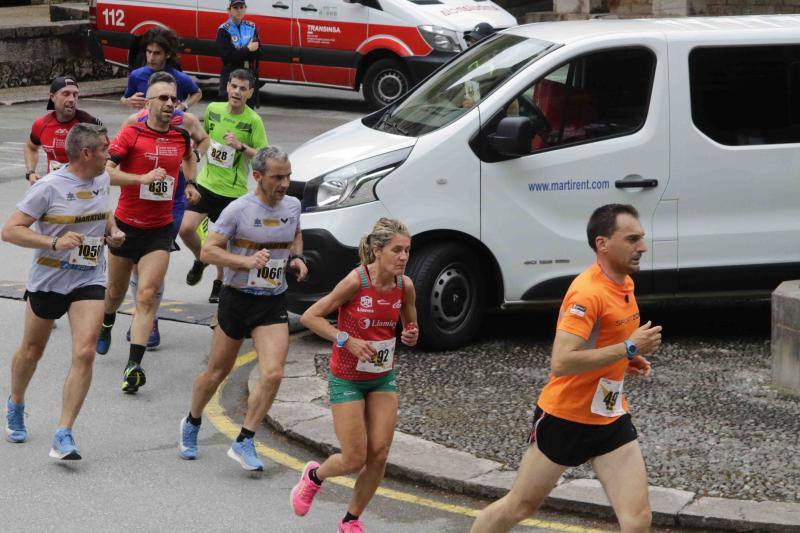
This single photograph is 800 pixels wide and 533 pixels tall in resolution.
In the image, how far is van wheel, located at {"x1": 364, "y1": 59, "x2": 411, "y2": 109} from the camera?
19.5 metres

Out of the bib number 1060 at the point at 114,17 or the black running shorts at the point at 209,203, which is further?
the bib number 1060 at the point at 114,17

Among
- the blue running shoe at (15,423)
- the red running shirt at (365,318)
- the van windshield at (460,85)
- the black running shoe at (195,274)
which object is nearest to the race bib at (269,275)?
the red running shirt at (365,318)

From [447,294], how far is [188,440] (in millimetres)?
2404

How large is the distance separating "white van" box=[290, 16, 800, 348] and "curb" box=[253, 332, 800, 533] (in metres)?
1.37

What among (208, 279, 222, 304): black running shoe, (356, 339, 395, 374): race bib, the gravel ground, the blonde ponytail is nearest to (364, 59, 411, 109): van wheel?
(208, 279, 222, 304): black running shoe

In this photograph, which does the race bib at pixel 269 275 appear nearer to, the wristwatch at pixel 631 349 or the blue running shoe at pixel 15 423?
the blue running shoe at pixel 15 423

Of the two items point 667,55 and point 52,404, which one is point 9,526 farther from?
point 667,55

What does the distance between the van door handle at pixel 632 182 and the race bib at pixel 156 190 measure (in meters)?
2.91

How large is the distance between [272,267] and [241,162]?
10.1 ft

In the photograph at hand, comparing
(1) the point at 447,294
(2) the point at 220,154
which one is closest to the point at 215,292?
(2) the point at 220,154

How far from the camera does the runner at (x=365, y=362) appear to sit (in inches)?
246

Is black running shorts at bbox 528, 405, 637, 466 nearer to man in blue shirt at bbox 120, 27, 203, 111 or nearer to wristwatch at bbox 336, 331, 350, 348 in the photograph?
wristwatch at bbox 336, 331, 350, 348

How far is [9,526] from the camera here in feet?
21.2

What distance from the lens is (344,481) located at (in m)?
7.21
